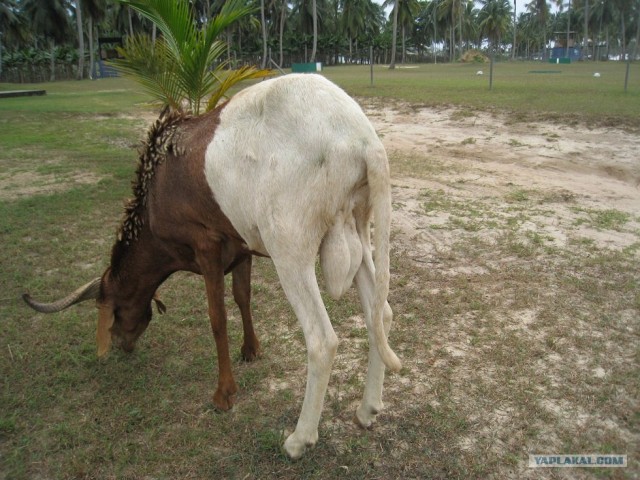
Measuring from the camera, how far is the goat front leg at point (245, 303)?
A: 12.6ft

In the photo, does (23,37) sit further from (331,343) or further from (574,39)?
(574,39)

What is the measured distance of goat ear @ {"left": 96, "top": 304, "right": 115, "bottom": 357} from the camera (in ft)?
12.1

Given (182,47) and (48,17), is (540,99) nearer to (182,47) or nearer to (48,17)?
(182,47)

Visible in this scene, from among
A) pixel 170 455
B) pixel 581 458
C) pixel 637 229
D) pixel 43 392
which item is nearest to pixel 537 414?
pixel 581 458

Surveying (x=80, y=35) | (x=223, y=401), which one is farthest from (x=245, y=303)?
(x=80, y=35)

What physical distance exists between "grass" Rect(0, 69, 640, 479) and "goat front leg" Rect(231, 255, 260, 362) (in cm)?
16

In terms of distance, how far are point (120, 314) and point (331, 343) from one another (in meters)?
1.88

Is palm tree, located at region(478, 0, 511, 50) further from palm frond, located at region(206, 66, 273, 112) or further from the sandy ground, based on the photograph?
palm frond, located at region(206, 66, 273, 112)

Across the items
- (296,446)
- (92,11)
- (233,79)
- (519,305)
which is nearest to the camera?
(296,446)

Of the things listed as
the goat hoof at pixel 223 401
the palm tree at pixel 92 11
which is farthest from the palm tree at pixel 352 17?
the goat hoof at pixel 223 401

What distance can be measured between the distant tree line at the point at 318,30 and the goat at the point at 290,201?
25.2m

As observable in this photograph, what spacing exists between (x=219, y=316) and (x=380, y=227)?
1261 millimetres

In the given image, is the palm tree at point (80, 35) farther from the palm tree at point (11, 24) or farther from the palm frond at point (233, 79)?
the palm frond at point (233, 79)

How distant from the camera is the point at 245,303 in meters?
3.89
